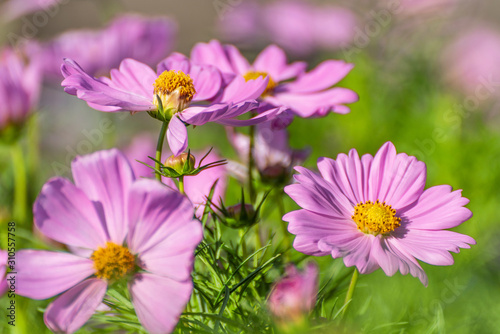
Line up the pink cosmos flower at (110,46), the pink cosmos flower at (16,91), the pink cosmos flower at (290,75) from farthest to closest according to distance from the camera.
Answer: the pink cosmos flower at (110,46) < the pink cosmos flower at (16,91) < the pink cosmos flower at (290,75)

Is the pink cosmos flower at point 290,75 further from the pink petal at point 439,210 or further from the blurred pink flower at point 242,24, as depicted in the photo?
the blurred pink flower at point 242,24

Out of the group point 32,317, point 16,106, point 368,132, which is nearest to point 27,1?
point 16,106

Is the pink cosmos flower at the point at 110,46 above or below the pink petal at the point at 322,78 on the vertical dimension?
A: above

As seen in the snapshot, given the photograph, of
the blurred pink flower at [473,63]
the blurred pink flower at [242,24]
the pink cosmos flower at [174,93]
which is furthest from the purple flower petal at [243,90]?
the blurred pink flower at [242,24]

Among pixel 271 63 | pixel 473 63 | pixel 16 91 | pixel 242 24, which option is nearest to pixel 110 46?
pixel 16 91

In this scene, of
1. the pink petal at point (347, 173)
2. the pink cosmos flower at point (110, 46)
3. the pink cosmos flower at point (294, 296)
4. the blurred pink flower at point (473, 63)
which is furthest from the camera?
the blurred pink flower at point (473, 63)
